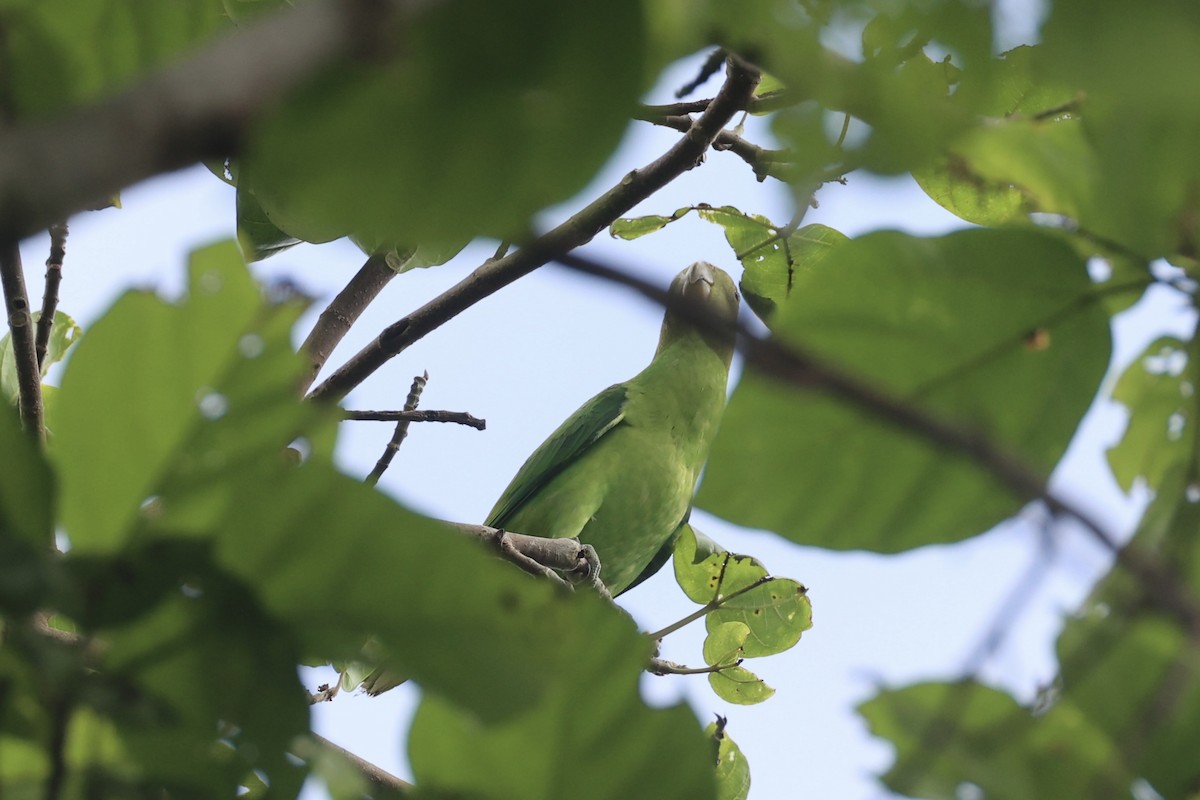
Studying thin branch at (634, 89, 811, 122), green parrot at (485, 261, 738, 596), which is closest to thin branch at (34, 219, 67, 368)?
thin branch at (634, 89, 811, 122)

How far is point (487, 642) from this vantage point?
1.38 feet

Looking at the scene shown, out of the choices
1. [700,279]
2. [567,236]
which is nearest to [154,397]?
[567,236]

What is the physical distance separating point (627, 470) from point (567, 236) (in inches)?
67.8

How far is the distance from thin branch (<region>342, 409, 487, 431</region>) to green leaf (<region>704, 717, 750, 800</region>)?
0.68 meters

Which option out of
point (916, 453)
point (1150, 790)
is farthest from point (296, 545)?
point (1150, 790)

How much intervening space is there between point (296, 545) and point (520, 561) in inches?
50.5

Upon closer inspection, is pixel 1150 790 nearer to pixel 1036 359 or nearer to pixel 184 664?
pixel 1036 359

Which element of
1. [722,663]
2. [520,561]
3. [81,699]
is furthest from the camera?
[722,663]

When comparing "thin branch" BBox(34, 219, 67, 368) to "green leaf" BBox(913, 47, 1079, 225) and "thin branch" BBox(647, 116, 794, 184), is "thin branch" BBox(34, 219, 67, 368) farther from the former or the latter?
"green leaf" BBox(913, 47, 1079, 225)

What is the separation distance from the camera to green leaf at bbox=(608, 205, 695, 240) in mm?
1496

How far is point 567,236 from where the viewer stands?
4.20ft

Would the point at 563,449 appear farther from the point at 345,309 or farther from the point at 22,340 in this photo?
the point at 22,340

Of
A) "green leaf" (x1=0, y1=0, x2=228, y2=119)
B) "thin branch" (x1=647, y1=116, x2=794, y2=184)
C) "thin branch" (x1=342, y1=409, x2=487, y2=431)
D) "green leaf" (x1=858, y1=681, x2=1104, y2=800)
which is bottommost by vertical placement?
"thin branch" (x1=342, y1=409, x2=487, y2=431)

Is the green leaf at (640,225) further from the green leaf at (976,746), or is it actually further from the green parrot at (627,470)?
the green parrot at (627,470)
